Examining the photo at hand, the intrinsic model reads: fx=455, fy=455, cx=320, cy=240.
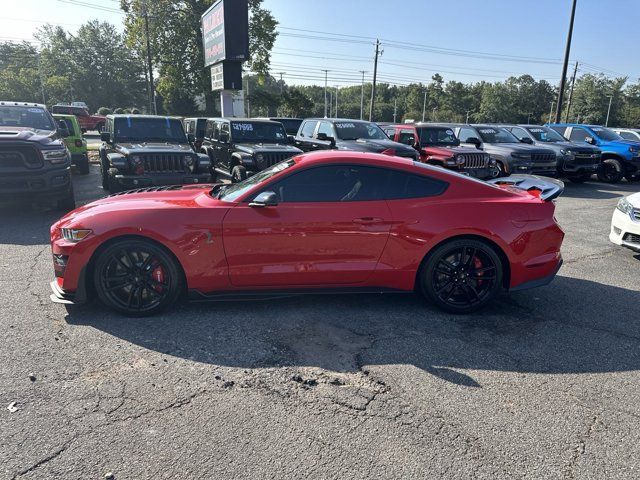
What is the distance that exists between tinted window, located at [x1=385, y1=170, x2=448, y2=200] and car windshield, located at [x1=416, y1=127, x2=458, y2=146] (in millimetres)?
9147

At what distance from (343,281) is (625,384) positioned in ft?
7.51

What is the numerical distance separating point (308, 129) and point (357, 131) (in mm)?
1618

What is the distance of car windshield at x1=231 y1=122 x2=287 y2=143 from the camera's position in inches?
444

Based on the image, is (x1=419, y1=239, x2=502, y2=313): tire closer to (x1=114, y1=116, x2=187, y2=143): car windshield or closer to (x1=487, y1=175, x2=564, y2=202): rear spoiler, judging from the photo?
(x1=487, y1=175, x2=564, y2=202): rear spoiler

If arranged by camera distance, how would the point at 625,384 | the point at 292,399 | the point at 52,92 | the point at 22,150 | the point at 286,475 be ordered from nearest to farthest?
the point at 286,475, the point at 292,399, the point at 625,384, the point at 22,150, the point at 52,92

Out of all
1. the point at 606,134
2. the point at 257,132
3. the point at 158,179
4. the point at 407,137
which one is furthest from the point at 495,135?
the point at 158,179

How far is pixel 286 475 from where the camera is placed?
7.69ft

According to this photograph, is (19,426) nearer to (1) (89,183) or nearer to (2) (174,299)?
(2) (174,299)

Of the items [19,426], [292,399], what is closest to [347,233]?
[292,399]

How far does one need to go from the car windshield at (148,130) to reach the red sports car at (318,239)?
Result: 629cm

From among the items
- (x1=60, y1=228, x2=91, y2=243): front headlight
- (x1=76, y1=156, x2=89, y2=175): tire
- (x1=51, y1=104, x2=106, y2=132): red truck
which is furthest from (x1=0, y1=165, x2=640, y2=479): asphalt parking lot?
(x1=51, y1=104, x2=106, y2=132): red truck

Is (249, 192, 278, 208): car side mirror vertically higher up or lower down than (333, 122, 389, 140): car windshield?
lower down

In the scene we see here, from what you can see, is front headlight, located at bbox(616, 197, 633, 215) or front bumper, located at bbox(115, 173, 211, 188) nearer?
front headlight, located at bbox(616, 197, 633, 215)

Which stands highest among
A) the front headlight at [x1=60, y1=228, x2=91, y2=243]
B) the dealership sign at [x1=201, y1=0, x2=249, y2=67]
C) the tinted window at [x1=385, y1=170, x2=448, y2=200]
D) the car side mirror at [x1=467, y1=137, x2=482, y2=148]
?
the dealership sign at [x1=201, y1=0, x2=249, y2=67]
